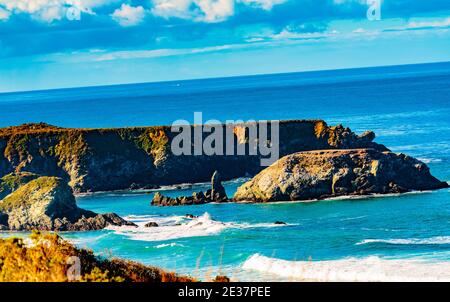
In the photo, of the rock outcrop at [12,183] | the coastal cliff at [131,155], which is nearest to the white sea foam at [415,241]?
the rock outcrop at [12,183]

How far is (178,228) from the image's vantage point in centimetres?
6256

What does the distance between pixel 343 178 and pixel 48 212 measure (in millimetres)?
28757

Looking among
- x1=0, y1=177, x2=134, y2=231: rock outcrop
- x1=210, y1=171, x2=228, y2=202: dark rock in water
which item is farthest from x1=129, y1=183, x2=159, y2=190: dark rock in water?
x1=0, y1=177, x2=134, y2=231: rock outcrop

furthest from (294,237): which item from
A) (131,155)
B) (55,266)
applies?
(131,155)

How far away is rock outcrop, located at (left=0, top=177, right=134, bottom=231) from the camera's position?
6544 centimetres

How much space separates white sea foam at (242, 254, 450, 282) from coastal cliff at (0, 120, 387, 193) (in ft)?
170

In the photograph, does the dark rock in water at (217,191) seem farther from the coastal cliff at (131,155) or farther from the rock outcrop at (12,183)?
the rock outcrop at (12,183)

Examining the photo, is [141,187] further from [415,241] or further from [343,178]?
[415,241]

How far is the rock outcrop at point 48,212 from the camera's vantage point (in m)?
65.4

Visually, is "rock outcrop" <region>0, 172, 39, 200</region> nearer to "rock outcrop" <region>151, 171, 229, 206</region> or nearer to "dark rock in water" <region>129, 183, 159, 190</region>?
"rock outcrop" <region>151, 171, 229, 206</region>

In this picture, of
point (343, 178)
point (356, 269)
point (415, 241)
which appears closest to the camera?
point (356, 269)

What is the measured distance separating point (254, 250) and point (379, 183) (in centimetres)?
2899

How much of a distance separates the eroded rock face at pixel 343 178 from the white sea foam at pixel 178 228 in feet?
38.8
